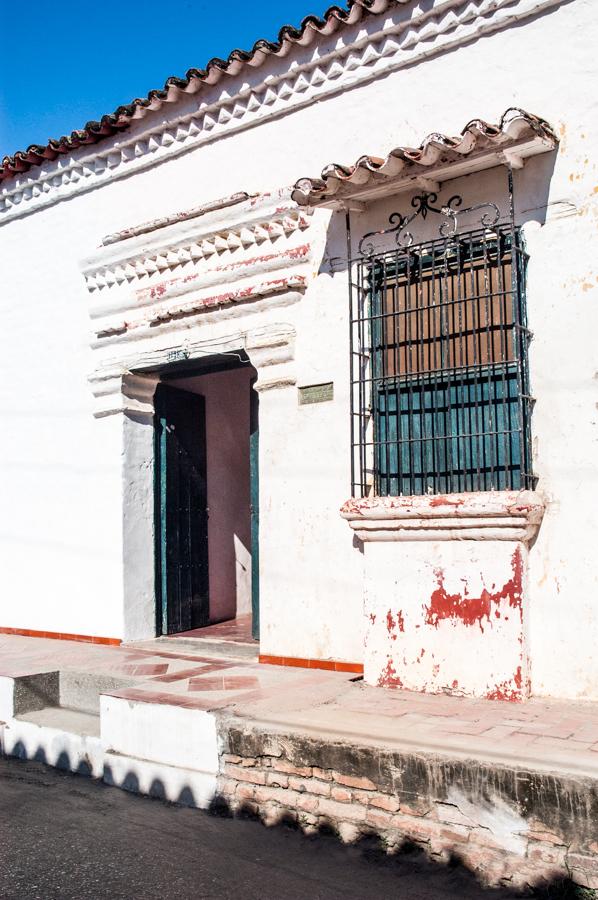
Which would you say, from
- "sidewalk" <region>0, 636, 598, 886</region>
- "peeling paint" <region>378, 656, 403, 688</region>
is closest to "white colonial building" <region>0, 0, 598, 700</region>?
"peeling paint" <region>378, 656, 403, 688</region>

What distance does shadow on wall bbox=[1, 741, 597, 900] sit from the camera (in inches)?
144

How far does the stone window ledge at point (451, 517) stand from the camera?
5117 mm

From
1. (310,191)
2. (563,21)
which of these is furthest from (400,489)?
(563,21)

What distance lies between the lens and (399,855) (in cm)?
408

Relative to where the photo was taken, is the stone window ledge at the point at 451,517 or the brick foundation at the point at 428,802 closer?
the brick foundation at the point at 428,802

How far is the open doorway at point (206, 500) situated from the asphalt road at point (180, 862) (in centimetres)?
276

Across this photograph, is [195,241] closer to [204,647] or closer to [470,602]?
[204,647]

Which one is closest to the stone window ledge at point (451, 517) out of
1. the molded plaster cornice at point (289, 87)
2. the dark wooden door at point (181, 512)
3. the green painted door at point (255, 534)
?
the green painted door at point (255, 534)

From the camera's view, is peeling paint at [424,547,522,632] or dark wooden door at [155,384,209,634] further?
dark wooden door at [155,384,209,634]

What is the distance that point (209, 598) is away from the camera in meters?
8.61

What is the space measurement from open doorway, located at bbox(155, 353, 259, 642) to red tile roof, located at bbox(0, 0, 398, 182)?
219cm

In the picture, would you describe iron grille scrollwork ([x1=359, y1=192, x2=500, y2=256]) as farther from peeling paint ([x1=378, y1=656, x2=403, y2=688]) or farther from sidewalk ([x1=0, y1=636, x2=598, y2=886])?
sidewalk ([x1=0, y1=636, x2=598, y2=886])

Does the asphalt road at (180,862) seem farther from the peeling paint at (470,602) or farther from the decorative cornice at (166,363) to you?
the decorative cornice at (166,363)

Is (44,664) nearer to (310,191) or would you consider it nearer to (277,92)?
(310,191)
